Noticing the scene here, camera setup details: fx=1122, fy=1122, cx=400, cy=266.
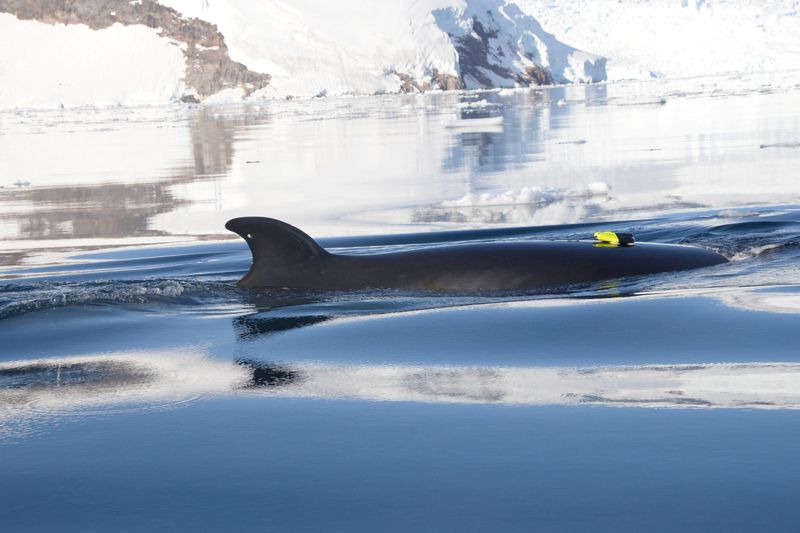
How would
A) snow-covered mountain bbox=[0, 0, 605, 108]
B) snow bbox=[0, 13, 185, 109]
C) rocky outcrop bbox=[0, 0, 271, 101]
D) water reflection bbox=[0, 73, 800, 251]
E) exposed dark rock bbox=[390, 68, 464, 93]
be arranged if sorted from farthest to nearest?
snow bbox=[0, 13, 185, 109], rocky outcrop bbox=[0, 0, 271, 101], exposed dark rock bbox=[390, 68, 464, 93], snow-covered mountain bbox=[0, 0, 605, 108], water reflection bbox=[0, 73, 800, 251]

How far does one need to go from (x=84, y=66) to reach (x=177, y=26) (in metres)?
9.91

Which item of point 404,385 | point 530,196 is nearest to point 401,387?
point 404,385

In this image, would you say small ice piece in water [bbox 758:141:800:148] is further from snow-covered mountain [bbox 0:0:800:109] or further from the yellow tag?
snow-covered mountain [bbox 0:0:800:109]

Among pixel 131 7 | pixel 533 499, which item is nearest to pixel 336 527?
pixel 533 499

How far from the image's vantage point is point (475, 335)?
561 cm

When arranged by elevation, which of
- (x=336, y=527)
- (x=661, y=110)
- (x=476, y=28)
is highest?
(x=476, y=28)

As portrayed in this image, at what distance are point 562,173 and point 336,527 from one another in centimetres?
1352

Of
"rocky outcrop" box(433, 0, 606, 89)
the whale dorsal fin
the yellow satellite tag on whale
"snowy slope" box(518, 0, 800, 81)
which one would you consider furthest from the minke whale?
"snowy slope" box(518, 0, 800, 81)

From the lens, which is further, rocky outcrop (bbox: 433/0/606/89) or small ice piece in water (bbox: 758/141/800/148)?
rocky outcrop (bbox: 433/0/606/89)

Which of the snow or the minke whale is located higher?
the snow

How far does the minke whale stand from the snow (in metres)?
94.0

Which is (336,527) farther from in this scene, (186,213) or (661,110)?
(661,110)

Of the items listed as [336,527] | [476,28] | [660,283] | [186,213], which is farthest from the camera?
[476,28]

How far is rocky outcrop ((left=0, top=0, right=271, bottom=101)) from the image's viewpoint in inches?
3976
